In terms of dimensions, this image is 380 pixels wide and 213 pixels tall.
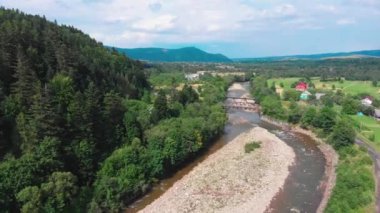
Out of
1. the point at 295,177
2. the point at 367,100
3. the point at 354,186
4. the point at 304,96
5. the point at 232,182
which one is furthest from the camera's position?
the point at 304,96

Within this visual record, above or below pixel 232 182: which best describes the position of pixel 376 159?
below

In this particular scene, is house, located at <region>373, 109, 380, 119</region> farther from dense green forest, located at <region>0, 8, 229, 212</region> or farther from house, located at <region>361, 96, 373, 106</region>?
dense green forest, located at <region>0, 8, 229, 212</region>

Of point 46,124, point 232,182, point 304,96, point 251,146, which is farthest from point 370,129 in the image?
point 46,124

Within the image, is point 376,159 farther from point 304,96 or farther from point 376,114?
point 304,96

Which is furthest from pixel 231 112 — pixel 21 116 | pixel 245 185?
pixel 21 116

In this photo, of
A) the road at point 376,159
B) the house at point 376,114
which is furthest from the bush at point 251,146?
the house at point 376,114

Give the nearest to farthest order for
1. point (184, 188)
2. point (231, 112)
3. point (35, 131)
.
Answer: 1. point (35, 131)
2. point (184, 188)
3. point (231, 112)

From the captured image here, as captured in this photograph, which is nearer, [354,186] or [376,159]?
[354,186]

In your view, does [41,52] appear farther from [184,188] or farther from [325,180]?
[325,180]
